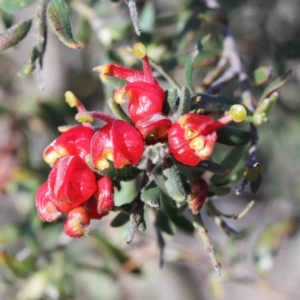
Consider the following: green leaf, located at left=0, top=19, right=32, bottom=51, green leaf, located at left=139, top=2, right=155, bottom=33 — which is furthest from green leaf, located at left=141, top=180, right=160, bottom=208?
green leaf, located at left=139, top=2, right=155, bottom=33

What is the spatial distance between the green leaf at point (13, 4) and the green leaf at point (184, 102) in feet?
1.49

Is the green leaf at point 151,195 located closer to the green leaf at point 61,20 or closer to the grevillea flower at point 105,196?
the grevillea flower at point 105,196

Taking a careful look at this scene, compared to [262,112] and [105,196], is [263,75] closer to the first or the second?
[262,112]

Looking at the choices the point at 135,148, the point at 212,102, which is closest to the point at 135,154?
the point at 135,148

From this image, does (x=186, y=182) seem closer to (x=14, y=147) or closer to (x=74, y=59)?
(x=14, y=147)

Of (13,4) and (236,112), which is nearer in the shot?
(236,112)

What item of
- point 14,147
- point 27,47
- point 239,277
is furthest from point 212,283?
point 27,47

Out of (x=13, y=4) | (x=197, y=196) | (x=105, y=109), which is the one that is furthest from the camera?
(x=105, y=109)

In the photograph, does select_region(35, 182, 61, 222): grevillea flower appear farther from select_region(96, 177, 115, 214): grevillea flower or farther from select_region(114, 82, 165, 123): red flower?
select_region(114, 82, 165, 123): red flower

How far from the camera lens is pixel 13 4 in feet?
3.18

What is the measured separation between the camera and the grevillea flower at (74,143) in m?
0.76

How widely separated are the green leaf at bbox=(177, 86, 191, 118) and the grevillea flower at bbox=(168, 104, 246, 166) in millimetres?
15

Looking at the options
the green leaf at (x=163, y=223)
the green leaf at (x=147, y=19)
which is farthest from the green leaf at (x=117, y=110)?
the green leaf at (x=147, y=19)

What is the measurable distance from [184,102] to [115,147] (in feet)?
0.40
